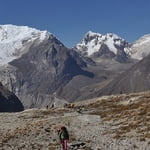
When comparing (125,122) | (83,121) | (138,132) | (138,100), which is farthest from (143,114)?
(138,100)

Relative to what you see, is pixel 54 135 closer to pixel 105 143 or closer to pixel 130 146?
pixel 105 143

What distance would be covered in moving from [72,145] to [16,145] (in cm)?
635

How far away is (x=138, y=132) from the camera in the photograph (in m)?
49.9

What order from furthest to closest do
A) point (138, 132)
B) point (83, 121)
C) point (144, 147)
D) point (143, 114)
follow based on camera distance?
1. point (83, 121)
2. point (143, 114)
3. point (138, 132)
4. point (144, 147)

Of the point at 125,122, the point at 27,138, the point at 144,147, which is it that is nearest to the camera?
the point at 144,147

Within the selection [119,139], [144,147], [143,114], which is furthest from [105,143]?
[143,114]

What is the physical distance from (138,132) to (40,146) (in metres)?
11.6

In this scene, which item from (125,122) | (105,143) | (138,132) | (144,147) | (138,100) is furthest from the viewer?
(138,100)

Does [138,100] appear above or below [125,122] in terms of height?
above

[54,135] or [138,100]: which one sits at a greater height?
[138,100]

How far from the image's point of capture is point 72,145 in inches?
1779

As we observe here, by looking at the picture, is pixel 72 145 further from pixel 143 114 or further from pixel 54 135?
pixel 143 114

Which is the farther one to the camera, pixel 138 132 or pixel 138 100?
pixel 138 100

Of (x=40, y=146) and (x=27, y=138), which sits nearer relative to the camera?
(x=40, y=146)
